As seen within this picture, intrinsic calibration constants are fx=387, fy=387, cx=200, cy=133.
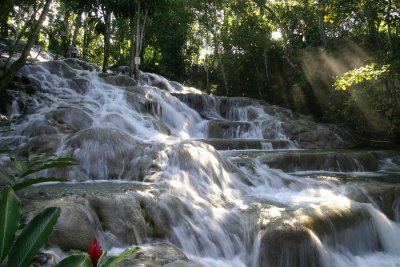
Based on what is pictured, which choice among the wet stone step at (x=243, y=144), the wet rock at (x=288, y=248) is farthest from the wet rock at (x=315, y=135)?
the wet rock at (x=288, y=248)

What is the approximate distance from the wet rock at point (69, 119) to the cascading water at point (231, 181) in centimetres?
3

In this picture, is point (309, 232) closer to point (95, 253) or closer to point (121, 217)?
point (121, 217)

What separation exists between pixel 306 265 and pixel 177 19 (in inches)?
1011

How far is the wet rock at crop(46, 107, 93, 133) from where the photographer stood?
10163 millimetres

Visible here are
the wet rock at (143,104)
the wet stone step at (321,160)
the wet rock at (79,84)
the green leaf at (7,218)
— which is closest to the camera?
the green leaf at (7,218)

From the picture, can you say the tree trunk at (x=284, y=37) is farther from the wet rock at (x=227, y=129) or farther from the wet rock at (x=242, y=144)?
the wet rock at (x=242, y=144)

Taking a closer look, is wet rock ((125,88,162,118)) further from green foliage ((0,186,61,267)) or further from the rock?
green foliage ((0,186,61,267))

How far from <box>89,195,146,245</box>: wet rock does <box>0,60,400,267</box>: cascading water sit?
187mm

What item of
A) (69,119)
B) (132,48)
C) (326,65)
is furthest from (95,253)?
(326,65)

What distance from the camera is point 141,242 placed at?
4.88 meters

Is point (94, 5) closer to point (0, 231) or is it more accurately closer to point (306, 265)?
point (306, 265)

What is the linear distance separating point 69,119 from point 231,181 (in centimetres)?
528

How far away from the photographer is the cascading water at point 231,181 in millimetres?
5348

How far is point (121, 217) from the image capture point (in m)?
4.92
